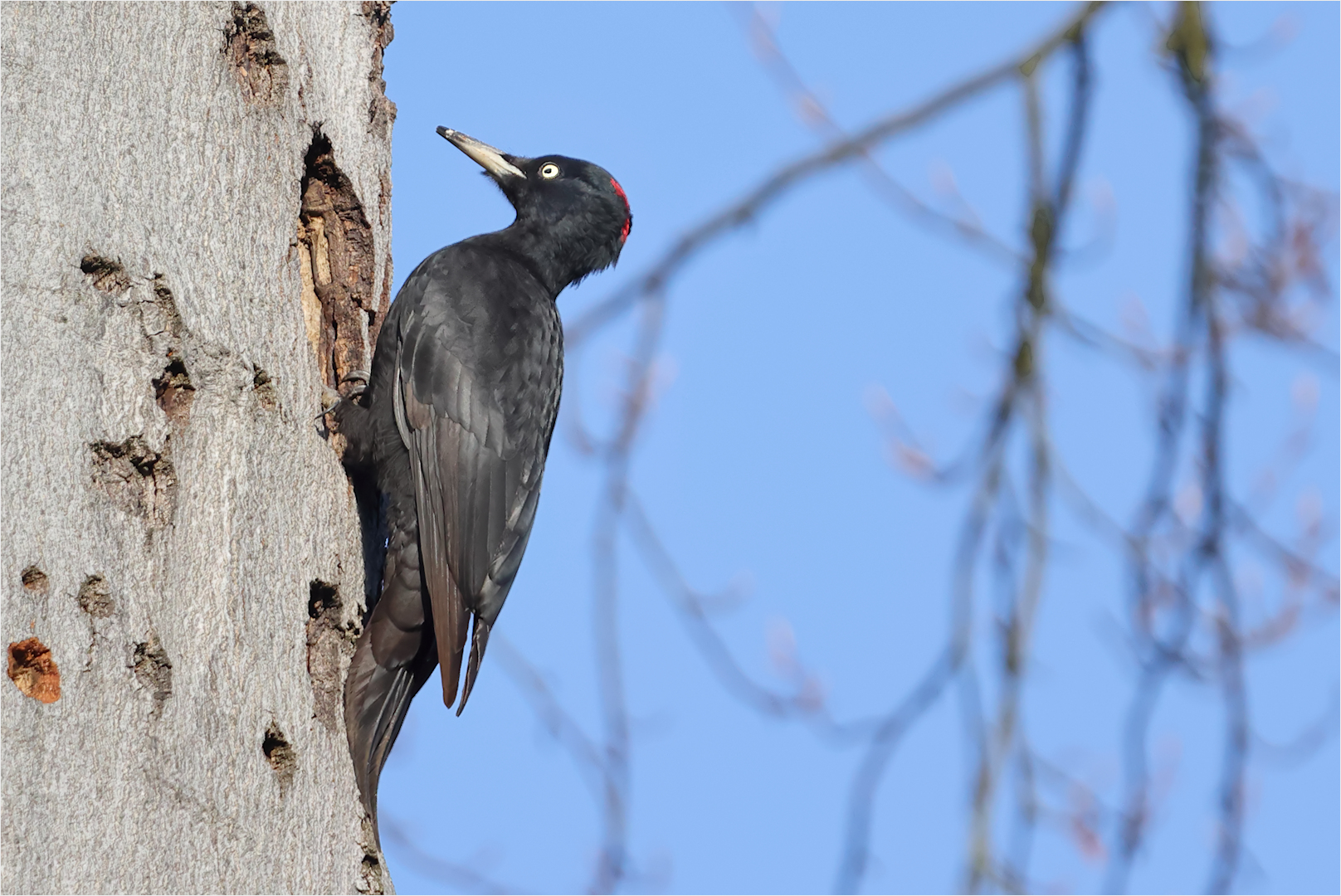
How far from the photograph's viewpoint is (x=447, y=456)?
3.67 meters

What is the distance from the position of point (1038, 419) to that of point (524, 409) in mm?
1649

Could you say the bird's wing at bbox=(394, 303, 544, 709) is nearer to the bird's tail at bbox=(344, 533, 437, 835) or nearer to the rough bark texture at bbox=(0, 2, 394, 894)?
the bird's tail at bbox=(344, 533, 437, 835)

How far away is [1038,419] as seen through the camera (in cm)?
261

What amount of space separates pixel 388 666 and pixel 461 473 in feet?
2.12

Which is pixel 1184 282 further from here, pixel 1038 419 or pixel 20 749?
pixel 20 749

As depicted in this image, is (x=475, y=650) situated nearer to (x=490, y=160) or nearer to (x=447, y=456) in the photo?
(x=447, y=456)

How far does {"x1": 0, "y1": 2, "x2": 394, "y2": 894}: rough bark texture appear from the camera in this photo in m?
2.28

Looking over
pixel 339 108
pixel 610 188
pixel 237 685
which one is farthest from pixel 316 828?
pixel 610 188

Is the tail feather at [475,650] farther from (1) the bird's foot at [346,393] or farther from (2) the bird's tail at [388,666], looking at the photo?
(1) the bird's foot at [346,393]

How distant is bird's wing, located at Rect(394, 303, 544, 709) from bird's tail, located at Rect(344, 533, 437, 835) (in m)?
0.07

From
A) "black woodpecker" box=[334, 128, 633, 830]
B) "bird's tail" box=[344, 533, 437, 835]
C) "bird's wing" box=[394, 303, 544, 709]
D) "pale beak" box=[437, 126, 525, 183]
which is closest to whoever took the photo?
"bird's tail" box=[344, 533, 437, 835]

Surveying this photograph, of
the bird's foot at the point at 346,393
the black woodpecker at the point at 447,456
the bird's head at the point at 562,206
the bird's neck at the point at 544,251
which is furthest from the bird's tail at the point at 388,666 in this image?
the bird's head at the point at 562,206

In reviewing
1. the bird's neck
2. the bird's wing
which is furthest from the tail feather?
the bird's neck

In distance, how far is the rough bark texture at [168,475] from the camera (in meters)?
2.28
